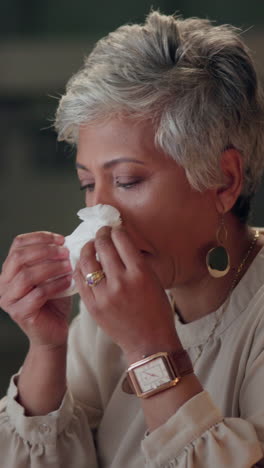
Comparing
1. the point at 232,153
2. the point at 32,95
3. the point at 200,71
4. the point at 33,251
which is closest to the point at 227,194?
the point at 232,153

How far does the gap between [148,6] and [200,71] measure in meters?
1.62

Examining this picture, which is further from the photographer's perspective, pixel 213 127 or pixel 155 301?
pixel 213 127

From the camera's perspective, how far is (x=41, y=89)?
2.99 metres

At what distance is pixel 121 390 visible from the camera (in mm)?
1707

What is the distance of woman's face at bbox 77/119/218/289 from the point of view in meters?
1.44

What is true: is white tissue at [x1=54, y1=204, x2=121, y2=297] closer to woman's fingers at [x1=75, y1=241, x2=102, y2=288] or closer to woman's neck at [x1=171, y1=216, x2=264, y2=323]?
woman's fingers at [x1=75, y1=241, x2=102, y2=288]

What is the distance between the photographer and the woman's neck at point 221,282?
→ 62.1 inches

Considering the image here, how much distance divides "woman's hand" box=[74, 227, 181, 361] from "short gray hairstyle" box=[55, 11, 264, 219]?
0.23 m

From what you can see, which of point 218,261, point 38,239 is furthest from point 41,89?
point 218,261

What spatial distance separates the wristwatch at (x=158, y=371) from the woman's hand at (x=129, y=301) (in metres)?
0.02

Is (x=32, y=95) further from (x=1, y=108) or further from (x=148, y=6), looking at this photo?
(x=148, y=6)

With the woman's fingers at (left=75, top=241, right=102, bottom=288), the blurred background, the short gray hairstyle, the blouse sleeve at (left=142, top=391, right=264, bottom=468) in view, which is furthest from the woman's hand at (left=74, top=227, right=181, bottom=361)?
the blurred background

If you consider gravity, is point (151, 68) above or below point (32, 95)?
above

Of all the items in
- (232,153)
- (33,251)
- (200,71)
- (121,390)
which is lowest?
(121,390)
